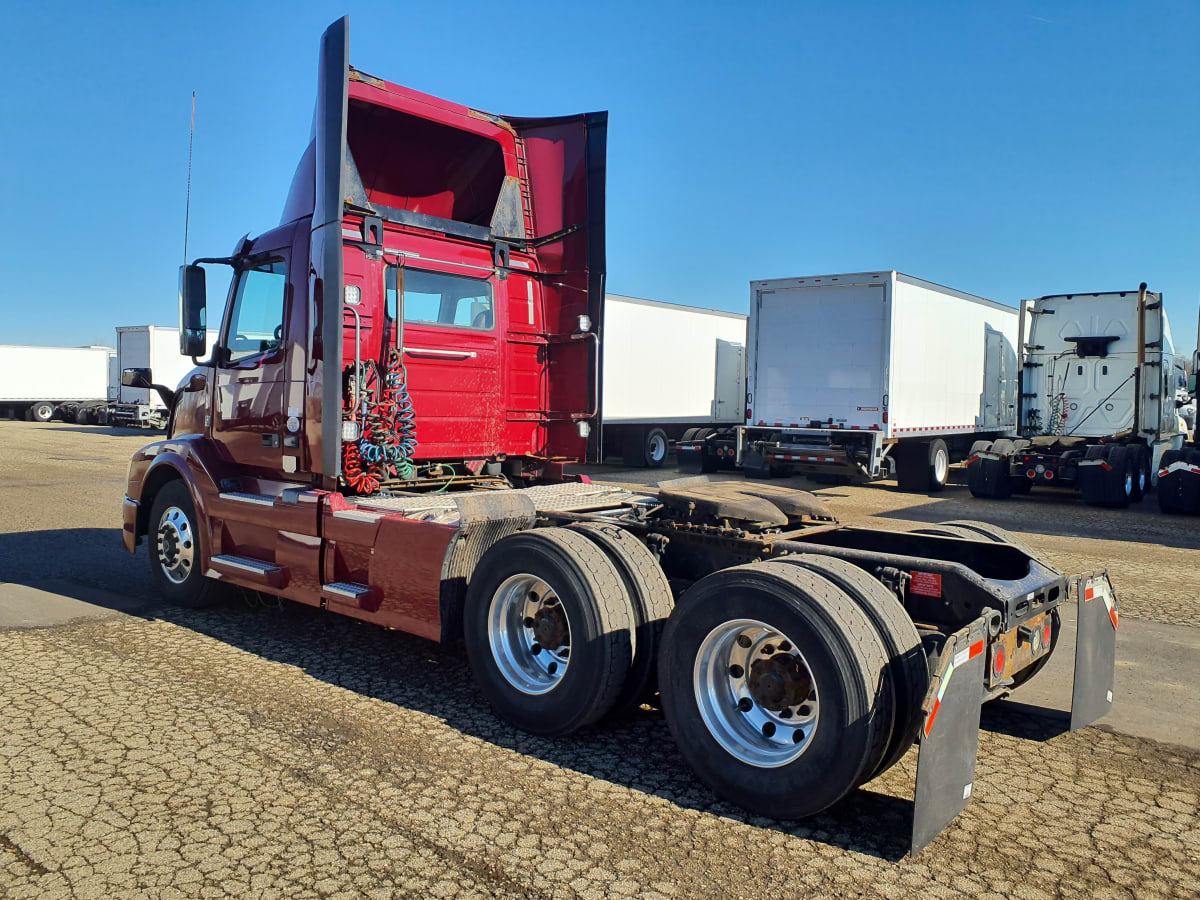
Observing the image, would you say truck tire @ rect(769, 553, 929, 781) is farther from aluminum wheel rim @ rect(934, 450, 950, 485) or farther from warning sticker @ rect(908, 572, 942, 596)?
aluminum wheel rim @ rect(934, 450, 950, 485)

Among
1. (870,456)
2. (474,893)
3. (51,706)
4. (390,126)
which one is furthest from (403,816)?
(870,456)

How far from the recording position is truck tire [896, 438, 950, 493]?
17.3 metres

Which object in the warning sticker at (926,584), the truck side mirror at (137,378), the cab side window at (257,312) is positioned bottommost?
the warning sticker at (926,584)

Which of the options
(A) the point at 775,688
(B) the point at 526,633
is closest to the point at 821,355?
(B) the point at 526,633

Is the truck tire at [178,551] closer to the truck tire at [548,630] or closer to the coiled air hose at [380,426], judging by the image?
the coiled air hose at [380,426]

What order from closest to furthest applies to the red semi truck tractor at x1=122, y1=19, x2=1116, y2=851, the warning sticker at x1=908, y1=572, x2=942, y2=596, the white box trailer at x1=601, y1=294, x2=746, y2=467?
the red semi truck tractor at x1=122, y1=19, x2=1116, y2=851, the warning sticker at x1=908, y1=572, x2=942, y2=596, the white box trailer at x1=601, y1=294, x2=746, y2=467

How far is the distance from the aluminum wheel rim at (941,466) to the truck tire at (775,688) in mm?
14832

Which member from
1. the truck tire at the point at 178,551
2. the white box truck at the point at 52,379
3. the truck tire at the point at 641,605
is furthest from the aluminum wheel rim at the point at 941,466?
the white box truck at the point at 52,379

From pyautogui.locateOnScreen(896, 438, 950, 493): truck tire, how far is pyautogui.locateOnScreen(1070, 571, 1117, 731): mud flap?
13283 millimetres

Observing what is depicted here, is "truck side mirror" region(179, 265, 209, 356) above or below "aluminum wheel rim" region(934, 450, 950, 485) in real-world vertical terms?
above

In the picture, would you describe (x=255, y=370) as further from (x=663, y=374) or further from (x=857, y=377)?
(x=663, y=374)

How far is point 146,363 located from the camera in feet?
112

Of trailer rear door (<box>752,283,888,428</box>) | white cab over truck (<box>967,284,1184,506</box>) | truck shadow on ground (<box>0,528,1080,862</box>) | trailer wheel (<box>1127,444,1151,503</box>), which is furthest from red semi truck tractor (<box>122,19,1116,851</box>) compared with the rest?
trailer wheel (<box>1127,444,1151,503</box>)

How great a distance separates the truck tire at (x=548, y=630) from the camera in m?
4.09
